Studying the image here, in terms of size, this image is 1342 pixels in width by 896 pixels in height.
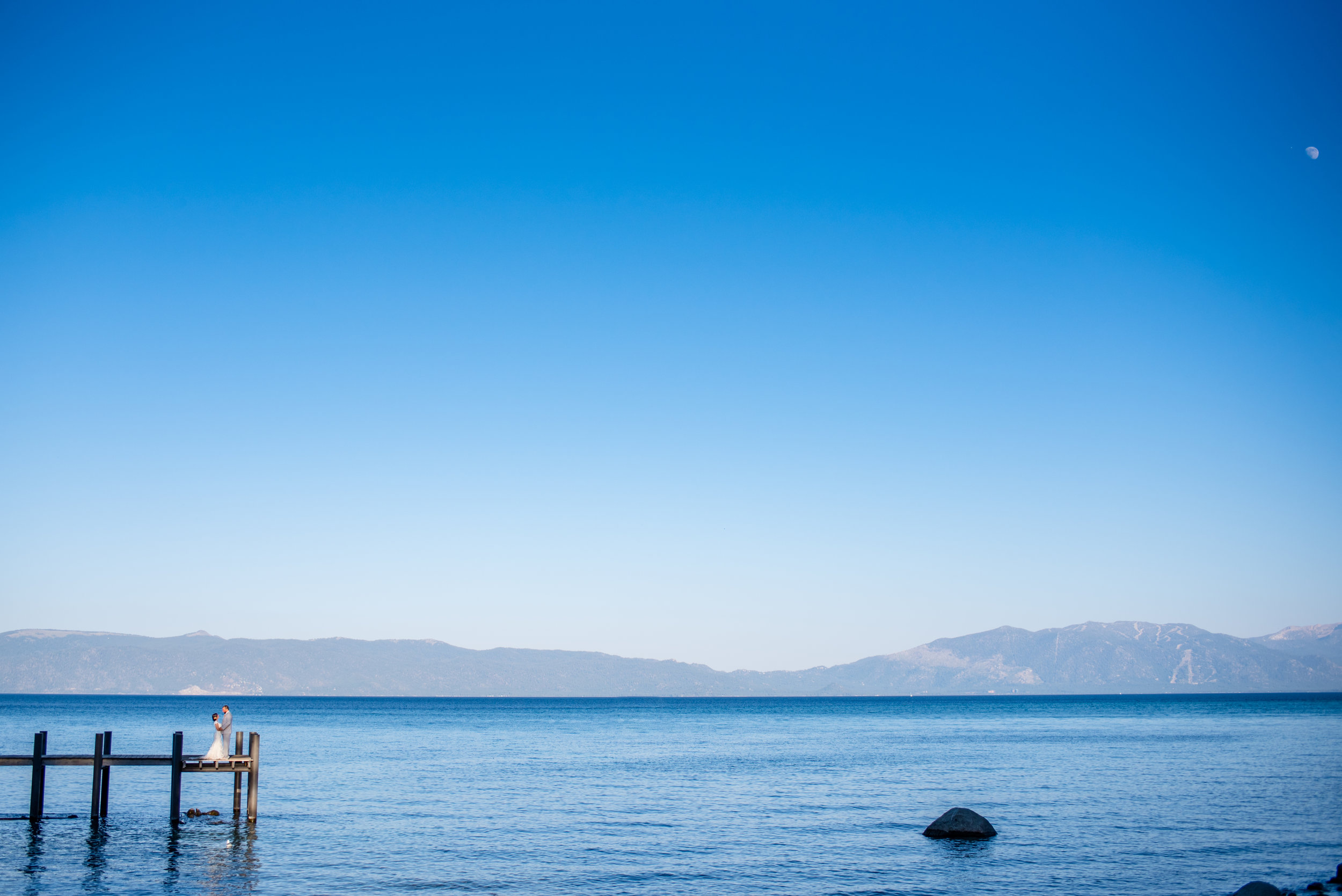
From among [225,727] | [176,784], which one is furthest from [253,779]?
[176,784]

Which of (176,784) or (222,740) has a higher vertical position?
(222,740)

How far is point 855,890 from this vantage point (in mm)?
24375

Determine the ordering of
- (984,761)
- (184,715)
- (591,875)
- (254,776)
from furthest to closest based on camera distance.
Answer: (184,715) < (984,761) < (254,776) < (591,875)

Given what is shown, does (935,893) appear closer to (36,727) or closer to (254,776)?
(254,776)

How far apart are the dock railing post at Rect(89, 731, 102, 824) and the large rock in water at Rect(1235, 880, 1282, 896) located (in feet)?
107

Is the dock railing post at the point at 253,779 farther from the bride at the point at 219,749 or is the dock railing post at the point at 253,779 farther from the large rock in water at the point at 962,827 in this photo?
the large rock in water at the point at 962,827

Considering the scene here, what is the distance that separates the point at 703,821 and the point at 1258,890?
17.4m

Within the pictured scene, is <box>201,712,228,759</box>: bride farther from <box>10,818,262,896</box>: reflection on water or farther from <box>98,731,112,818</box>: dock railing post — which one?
<box>98,731,112,818</box>: dock railing post

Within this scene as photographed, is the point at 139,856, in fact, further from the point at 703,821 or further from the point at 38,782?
the point at 703,821

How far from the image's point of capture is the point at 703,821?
114ft

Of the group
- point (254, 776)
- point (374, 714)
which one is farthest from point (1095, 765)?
point (374, 714)

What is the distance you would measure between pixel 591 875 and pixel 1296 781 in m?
36.1

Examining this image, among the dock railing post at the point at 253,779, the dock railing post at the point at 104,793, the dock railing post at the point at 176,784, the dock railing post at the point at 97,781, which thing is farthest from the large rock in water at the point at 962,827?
the dock railing post at the point at 104,793

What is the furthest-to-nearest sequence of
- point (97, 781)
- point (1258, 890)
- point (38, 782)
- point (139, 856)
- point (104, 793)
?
1. point (104, 793)
2. point (97, 781)
3. point (38, 782)
4. point (139, 856)
5. point (1258, 890)
